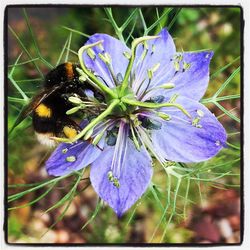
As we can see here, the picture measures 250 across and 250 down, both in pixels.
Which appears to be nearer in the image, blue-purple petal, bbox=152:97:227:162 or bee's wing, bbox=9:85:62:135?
bee's wing, bbox=9:85:62:135

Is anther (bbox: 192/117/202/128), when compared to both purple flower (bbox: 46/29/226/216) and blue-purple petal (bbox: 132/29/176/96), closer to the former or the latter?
purple flower (bbox: 46/29/226/216)

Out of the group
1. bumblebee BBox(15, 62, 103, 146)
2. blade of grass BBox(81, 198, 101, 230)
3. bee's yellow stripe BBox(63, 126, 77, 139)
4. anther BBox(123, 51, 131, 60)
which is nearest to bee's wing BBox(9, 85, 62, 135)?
bumblebee BBox(15, 62, 103, 146)

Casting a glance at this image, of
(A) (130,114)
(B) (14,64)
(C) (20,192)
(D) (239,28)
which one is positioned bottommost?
(C) (20,192)

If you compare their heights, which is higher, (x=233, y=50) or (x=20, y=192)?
(x=233, y=50)

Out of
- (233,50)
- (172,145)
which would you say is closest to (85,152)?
(172,145)

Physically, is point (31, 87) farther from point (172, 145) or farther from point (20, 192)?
point (172, 145)
